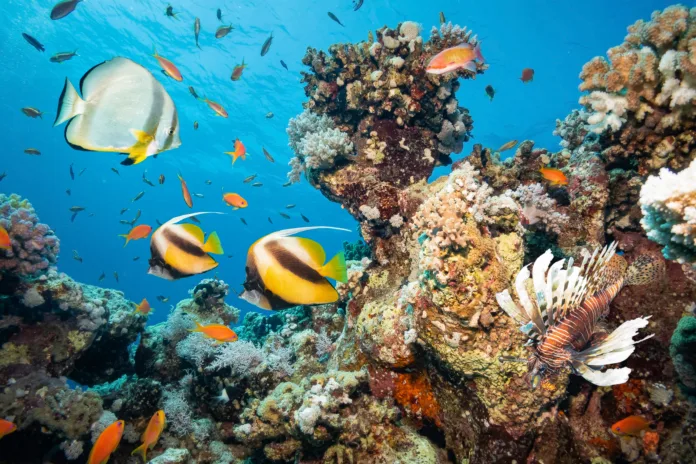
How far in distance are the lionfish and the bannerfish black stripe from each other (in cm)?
114

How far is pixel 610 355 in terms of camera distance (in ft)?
6.22

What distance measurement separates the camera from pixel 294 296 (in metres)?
1.76

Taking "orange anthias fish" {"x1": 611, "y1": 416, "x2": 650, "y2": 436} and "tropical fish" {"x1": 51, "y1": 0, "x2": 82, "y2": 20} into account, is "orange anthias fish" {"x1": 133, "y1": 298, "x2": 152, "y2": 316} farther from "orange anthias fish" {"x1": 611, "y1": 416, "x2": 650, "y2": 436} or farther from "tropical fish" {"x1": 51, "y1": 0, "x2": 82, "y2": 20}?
"orange anthias fish" {"x1": 611, "y1": 416, "x2": 650, "y2": 436}

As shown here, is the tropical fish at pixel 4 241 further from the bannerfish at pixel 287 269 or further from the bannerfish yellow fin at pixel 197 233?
the bannerfish at pixel 287 269

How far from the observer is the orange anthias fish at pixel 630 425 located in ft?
9.34

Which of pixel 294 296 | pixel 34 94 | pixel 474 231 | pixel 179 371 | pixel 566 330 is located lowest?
pixel 34 94

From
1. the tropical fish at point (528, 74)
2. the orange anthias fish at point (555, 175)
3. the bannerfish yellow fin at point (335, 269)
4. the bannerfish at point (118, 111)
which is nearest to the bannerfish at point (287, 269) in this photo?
the bannerfish yellow fin at point (335, 269)

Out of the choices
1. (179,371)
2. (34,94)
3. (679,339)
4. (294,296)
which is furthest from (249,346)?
(34,94)

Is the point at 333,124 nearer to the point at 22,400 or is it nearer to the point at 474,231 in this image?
the point at 474,231

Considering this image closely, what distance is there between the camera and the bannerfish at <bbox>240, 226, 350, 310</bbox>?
172 cm

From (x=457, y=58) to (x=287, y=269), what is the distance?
3259 mm

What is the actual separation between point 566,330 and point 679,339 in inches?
66.6

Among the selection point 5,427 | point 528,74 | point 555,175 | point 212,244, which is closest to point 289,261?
point 212,244

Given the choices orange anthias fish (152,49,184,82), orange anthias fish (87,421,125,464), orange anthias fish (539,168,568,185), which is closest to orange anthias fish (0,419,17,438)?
orange anthias fish (87,421,125,464)
